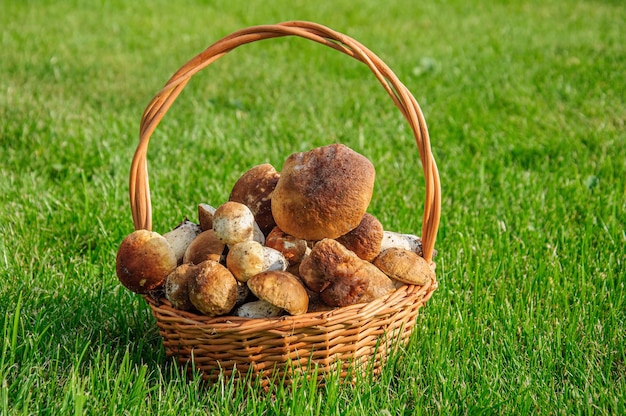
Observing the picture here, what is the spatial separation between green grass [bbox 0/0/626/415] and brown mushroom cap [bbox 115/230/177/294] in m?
0.23

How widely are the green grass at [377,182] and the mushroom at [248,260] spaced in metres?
0.34

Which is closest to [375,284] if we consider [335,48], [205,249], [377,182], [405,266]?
[405,266]

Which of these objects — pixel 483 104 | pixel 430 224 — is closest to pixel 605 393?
pixel 430 224

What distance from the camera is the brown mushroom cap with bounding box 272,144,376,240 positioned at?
214cm

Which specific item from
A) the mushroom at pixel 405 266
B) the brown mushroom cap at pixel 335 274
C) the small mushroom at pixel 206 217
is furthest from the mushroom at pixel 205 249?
the mushroom at pixel 405 266

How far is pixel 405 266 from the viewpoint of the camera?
216 centimetres

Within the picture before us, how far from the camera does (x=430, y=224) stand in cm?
226

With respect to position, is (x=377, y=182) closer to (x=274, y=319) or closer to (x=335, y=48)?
(x=335, y=48)

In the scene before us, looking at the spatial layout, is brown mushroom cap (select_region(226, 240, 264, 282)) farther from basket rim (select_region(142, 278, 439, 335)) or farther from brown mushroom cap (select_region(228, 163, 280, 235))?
brown mushroom cap (select_region(228, 163, 280, 235))

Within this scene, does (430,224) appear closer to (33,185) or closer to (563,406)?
(563,406)

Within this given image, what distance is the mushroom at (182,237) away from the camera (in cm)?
230

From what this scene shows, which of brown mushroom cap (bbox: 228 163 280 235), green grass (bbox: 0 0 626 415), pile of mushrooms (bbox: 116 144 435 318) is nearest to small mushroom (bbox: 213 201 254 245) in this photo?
pile of mushrooms (bbox: 116 144 435 318)

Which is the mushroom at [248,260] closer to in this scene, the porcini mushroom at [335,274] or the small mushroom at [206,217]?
the porcini mushroom at [335,274]

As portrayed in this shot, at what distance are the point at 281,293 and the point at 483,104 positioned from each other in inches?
134
